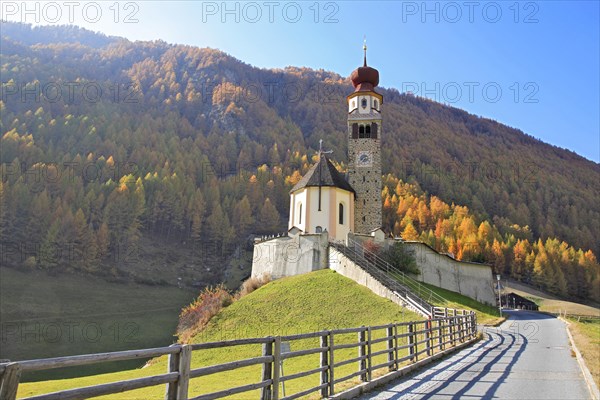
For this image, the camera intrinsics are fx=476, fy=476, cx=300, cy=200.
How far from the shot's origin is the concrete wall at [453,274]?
145 ft

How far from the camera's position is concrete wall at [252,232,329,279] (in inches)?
1581

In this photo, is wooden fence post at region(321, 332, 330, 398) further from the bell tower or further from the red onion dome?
the red onion dome

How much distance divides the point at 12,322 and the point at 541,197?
490ft

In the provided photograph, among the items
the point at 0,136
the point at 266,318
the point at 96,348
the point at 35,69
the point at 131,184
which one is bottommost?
the point at 96,348

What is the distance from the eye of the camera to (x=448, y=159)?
566ft

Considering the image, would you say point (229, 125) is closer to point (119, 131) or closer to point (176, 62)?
point (119, 131)

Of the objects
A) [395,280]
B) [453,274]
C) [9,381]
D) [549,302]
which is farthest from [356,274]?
[549,302]

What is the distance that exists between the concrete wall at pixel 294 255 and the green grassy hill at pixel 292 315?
5.26 ft

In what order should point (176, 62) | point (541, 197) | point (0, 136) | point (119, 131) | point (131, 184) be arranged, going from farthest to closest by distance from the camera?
point (176, 62)
point (541, 197)
point (119, 131)
point (0, 136)
point (131, 184)

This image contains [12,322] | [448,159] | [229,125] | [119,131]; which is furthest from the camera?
[448,159]

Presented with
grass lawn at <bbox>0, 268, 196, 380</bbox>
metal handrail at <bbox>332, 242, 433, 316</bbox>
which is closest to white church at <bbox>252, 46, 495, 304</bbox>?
metal handrail at <bbox>332, 242, 433, 316</bbox>

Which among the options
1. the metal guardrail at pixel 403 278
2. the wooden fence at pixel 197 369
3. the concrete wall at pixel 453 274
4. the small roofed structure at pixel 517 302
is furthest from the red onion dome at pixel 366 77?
the wooden fence at pixel 197 369

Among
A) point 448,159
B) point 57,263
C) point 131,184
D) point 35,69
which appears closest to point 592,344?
point 57,263

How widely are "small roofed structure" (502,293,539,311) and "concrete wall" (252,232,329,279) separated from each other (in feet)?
156
